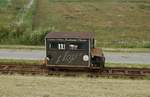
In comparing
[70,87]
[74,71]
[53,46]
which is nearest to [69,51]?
[53,46]

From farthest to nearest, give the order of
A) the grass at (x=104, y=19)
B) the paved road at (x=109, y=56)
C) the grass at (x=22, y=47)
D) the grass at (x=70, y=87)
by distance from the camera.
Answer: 1. the grass at (x=104, y=19)
2. the grass at (x=22, y=47)
3. the paved road at (x=109, y=56)
4. the grass at (x=70, y=87)

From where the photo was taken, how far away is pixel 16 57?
28.7 metres

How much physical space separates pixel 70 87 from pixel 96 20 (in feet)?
111

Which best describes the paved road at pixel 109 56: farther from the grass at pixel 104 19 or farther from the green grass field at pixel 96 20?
the grass at pixel 104 19

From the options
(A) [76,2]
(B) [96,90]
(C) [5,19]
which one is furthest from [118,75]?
(A) [76,2]

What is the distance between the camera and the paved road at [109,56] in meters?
28.3

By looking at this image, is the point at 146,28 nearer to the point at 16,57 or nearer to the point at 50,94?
the point at 16,57

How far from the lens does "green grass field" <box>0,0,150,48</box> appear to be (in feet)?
123

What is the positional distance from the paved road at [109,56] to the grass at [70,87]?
9637 millimetres

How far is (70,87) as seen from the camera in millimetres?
16047

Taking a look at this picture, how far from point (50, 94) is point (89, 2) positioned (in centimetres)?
4900

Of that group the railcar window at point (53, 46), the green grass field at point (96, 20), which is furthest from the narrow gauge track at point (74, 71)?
the green grass field at point (96, 20)

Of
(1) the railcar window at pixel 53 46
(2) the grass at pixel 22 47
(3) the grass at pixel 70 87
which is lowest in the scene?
(2) the grass at pixel 22 47

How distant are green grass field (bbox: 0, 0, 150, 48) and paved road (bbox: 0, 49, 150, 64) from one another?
4518mm
